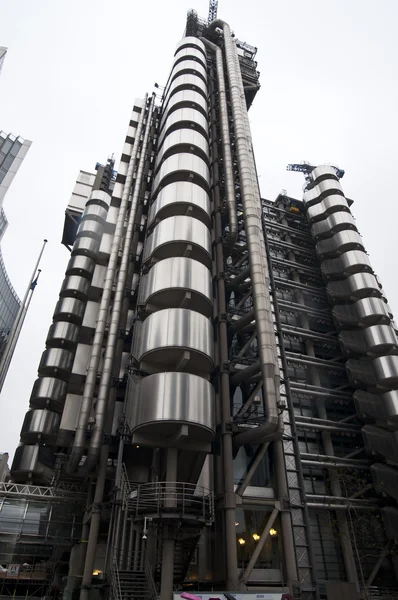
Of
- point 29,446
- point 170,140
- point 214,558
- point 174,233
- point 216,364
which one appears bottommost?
point 214,558

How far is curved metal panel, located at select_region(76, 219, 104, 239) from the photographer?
49.1m

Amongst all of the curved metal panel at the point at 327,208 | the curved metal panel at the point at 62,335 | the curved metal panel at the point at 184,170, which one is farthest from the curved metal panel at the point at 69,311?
the curved metal panel at the point at 327,208

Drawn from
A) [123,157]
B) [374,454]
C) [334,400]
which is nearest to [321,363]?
[334,400]

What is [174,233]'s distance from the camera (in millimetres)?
35094

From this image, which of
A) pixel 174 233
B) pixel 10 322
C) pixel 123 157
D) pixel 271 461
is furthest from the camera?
pixel 10 322

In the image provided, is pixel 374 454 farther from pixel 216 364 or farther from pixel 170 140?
pixel 170 140

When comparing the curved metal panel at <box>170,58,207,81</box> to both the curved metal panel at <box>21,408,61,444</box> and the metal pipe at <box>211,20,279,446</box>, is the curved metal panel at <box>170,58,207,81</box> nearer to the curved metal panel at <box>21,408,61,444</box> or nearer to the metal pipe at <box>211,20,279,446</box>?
the metal pipe at <box>211,20,279,446</box>

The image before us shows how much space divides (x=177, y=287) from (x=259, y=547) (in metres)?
18.8

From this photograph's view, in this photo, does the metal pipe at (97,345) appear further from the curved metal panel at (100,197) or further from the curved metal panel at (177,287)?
the curved metal panel at (100,197)

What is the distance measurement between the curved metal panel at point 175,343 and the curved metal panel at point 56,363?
553 inches

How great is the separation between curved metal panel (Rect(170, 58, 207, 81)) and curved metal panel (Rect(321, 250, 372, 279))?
29043 mm

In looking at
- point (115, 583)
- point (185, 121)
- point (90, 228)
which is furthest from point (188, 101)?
point (115, 583)

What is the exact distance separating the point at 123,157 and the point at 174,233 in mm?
21795

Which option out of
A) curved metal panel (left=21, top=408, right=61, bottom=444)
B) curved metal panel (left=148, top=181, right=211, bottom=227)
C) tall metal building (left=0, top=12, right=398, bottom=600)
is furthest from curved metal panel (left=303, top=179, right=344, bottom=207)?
curved metal panel (left=21, top=408, right=61, bottom=444)
